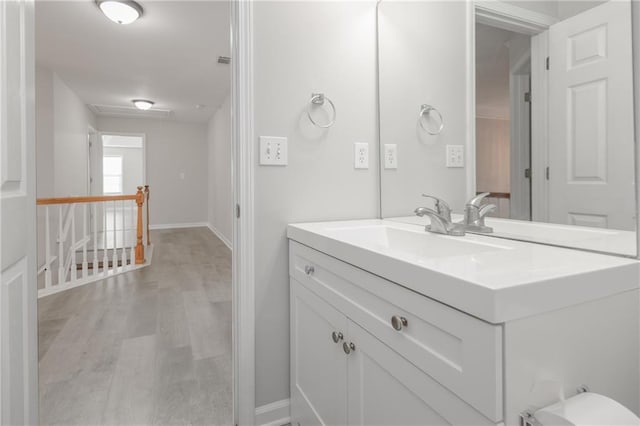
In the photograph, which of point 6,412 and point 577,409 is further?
point 6,412

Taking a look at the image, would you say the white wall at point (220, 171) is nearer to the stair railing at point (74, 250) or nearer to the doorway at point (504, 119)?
the stair railing at point (74, 250)

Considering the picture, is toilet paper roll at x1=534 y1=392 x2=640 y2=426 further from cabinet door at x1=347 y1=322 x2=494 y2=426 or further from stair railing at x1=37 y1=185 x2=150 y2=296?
stair railing at x1=37 y1=185 x2=150 y2=296

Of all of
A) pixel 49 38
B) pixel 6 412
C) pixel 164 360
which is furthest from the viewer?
pixel 49 38

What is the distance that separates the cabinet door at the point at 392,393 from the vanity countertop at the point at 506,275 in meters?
0.18

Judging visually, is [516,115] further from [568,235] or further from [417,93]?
[417,93]

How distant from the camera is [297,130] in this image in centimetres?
149

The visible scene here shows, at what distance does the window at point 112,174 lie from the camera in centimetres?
1071

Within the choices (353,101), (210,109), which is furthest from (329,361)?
(210,109)

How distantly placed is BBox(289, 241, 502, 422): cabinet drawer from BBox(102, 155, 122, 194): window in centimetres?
1162

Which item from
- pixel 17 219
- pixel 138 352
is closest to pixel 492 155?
pixel 17 219

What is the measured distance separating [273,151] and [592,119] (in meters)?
1.03

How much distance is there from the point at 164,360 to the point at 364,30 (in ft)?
6.80

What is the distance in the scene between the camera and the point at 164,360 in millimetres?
2064

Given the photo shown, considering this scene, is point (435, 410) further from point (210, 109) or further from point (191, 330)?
point (210, 109)
